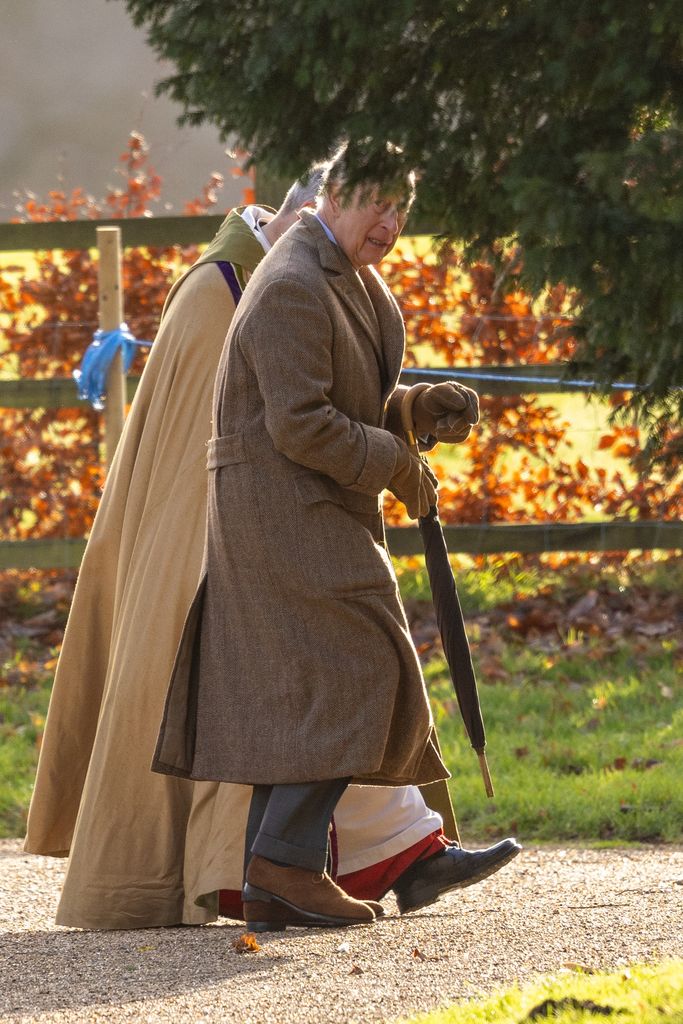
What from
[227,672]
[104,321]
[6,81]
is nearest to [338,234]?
[227,672]

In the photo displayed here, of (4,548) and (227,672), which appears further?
(4,548)

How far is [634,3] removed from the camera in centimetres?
234

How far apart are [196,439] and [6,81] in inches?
401

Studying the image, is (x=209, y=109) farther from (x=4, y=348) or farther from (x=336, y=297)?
(x=4, y=348)

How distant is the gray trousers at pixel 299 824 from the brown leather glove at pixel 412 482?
0.68m

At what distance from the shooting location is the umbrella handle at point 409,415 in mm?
3871

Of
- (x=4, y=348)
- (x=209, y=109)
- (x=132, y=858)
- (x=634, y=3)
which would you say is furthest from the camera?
(x=4, y=348)

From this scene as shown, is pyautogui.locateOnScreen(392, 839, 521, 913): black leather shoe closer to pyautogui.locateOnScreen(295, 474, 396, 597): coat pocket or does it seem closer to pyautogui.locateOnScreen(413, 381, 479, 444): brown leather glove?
pyautogui.locateOnScreen(295, 474, 396, 597): coat pocket

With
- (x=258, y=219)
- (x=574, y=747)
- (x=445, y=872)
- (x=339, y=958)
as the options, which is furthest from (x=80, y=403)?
(x=339, y=958)

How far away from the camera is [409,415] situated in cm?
387

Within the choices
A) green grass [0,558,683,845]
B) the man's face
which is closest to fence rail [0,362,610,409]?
green grass [0,558,683,845]

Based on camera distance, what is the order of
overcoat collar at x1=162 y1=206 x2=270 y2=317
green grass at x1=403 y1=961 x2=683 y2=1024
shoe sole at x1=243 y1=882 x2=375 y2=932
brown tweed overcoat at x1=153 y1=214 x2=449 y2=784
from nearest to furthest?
1. green grass at x1=403 y1=961 x2=683 y2=1024
2. brown tweed overcoat at x1=153 y1=214 x2=449 y2=784
3. shoe sole at x1=243 y1=882 x2=375 y2=932
4. overcoat collar at x1=162 y1=206 x2=270 y2=317

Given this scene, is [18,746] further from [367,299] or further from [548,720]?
[367,299]

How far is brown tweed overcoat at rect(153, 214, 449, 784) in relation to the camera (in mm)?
3527
